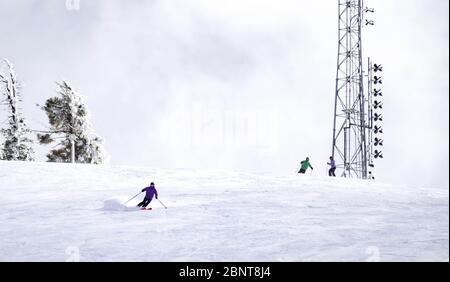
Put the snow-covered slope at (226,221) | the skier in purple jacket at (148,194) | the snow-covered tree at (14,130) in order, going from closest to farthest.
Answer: the snow-covered slope at (226,221), the skier in purple jacket at (148,194), the snow-covered tree at (14,130)

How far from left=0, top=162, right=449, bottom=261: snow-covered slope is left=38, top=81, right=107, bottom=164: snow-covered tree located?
20.2 m

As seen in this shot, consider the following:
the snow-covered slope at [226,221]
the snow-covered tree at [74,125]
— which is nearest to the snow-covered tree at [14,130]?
the snow-covered tree at [74,125]

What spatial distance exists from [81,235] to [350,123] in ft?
77.9

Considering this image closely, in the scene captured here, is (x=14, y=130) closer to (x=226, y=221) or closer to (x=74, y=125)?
(x=74, y=125)

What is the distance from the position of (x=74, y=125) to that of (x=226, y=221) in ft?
108

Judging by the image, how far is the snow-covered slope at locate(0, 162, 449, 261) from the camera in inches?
413

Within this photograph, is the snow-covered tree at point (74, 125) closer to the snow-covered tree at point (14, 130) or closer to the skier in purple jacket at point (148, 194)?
the snow-covered tree at point (14, 130)

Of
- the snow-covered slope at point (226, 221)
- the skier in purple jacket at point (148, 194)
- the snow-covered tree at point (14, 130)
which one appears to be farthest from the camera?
the snow-covered tree at point (14, 130)

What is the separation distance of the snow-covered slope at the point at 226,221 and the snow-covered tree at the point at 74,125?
2019 centimetres

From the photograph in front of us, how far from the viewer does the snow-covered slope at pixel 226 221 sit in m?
10.5

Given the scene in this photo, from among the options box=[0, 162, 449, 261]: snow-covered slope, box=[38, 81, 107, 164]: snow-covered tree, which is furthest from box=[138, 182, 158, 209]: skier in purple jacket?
box=[38, 81, 107, 164]: snow-covered tree

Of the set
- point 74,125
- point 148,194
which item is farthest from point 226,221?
point 74,125
